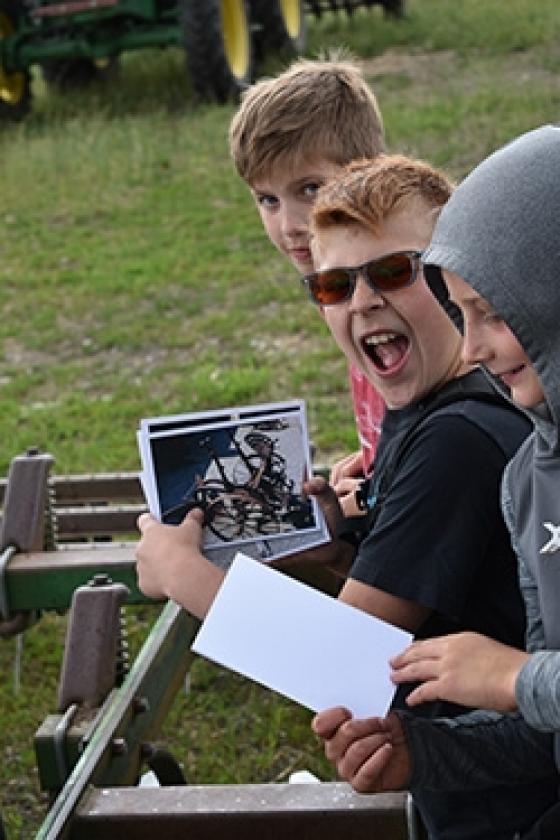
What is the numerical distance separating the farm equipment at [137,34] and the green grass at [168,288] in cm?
30

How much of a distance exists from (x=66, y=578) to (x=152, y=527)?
1.30 metres

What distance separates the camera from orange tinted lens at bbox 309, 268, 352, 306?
2246 mm

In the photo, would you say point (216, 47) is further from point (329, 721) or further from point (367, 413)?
point (329, 721)

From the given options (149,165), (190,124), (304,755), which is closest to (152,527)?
(304,755)

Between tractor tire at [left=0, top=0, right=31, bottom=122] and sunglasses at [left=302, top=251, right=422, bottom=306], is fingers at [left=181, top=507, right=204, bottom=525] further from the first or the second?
tractor tire at [left=0, top=0, right=31, bottom=122]

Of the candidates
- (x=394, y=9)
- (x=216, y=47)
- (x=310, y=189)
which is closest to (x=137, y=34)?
(x=216, y=47)

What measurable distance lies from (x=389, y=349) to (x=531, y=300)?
513 millimetres

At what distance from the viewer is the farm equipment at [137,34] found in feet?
35.7

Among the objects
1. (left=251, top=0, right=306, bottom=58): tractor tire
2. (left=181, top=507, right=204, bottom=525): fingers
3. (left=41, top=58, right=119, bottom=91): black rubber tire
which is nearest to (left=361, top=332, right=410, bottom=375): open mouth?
(left=181, top=507, right=204, bottom=525): fingers

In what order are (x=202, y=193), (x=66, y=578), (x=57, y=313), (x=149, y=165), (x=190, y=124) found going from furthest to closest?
(x=190, y=124) → (x=149, y=165) → (x=202, y=193) → (x=57, y=313) → (x=66, y=578)

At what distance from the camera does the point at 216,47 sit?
35.7 feet

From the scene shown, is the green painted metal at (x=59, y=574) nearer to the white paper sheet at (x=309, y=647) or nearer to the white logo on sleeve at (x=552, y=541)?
the white paper sheet at (x=309, y=647)

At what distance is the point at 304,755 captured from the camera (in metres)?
3.83

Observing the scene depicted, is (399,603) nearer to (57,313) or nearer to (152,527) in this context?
(152,527)
